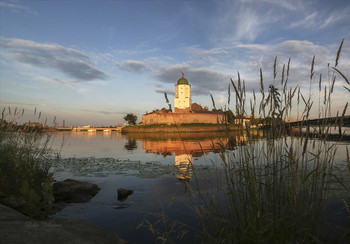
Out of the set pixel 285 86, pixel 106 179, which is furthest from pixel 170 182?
pixel 285 86

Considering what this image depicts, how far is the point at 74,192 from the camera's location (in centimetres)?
671

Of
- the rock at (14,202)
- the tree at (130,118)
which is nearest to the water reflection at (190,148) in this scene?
the rock at (14,202)

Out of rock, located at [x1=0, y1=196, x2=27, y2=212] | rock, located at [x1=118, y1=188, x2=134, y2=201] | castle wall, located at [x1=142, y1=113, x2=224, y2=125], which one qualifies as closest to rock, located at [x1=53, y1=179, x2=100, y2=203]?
rock, located at [x1=118, y1=188, x2=134, y2=201]

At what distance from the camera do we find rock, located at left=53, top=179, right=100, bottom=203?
21.2 feet

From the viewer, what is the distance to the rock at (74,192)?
645 cm

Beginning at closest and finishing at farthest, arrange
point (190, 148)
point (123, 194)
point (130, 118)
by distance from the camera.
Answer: point (123, 194), point (190, 148), point (130, 118)

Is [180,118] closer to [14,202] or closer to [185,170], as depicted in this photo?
[185,170]

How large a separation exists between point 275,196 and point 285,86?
1.67 m

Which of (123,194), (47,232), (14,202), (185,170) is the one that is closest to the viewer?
(47,232)

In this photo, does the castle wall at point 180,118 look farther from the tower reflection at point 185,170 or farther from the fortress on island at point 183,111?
the tower reflection at point 185,170

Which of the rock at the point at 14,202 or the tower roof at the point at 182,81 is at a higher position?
the tower roof at the point at 182,81

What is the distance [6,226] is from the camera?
276 centimetres

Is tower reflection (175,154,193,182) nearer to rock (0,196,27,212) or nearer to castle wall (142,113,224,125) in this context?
rock (0,196,27,212)

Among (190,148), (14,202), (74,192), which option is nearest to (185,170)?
(74,192)
